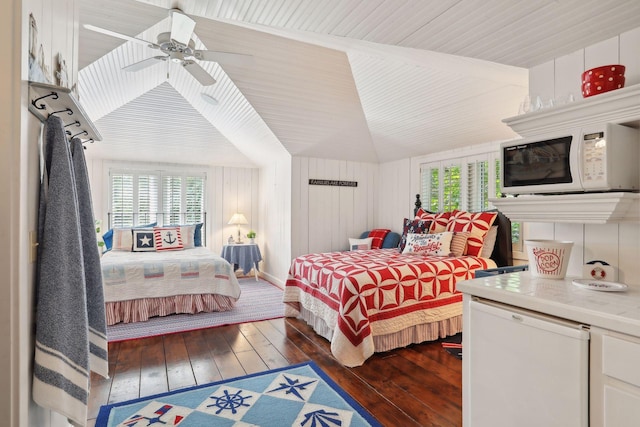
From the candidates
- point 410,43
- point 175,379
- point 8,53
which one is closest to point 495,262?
point 410,43

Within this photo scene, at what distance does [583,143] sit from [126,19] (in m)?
3.34

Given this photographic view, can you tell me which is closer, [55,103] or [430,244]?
[55,103]

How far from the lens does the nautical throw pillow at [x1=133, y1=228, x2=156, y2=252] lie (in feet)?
16.2

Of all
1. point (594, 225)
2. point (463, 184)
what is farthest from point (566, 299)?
point (463, 184)

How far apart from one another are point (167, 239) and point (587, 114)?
500 cm

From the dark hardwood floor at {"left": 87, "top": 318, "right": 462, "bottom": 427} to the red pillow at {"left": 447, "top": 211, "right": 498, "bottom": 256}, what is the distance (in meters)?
1.13

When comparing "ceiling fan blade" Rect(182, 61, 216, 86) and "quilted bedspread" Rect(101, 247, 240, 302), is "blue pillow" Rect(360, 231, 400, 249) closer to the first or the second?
"quilted bedspread" Rect(101, 247, 240, 302)

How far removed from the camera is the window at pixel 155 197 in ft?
18.9

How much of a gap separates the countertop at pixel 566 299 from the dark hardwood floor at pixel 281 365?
0.94 m

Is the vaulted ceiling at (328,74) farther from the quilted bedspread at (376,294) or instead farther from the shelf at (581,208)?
the quilted bedspread at (376,294)

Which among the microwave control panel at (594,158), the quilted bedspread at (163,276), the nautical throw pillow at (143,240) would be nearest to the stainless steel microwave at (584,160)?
the microwave control panel at (594,158)

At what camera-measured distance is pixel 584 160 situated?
61.1 inches

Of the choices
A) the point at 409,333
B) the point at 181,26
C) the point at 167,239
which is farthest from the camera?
the point at 167,239

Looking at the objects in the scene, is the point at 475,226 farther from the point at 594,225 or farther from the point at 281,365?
the point at 281,365
